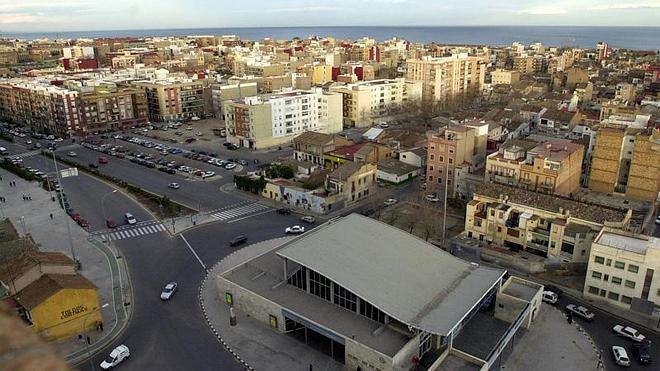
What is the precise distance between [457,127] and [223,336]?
3151cm

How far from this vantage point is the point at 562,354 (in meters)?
24.0

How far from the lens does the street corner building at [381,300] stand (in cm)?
2270

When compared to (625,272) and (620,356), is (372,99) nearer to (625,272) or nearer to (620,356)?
(625,272)

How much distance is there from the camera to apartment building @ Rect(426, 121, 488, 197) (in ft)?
147

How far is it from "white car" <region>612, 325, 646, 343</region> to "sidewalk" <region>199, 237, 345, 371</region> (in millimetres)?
14635

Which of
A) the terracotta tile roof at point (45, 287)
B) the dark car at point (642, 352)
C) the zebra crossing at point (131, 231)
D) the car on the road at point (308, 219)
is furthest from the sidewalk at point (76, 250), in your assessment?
the dark car at point (642, 352)

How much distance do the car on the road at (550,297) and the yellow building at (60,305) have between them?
24.7m

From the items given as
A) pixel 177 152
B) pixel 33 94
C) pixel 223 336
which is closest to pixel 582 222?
pixel 223 336

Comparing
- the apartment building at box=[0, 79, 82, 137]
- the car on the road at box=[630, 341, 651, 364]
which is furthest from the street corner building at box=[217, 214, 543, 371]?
the apartment building at box=[0, 79, 82, 137]

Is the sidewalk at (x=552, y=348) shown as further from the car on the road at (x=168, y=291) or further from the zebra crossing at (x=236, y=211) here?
the zebra crossing at (x=236, y=211)

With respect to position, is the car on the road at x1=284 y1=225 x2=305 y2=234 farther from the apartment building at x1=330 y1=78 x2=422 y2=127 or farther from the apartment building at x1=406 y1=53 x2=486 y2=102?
the apartment building at x1=406 y1=53 x2=486 y2=102

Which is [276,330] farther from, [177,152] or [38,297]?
[177,152]

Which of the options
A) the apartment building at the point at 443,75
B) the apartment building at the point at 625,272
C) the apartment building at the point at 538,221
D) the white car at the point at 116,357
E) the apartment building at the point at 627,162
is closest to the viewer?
the white car at the point at 116,357

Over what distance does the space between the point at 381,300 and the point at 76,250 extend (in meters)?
23.2
